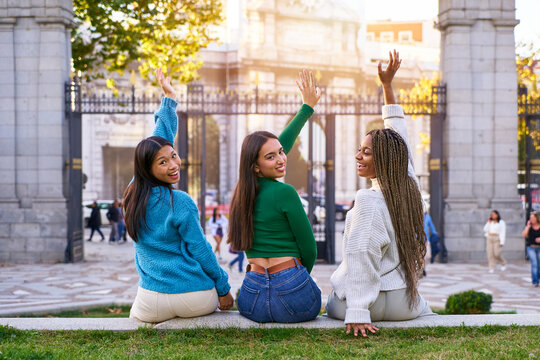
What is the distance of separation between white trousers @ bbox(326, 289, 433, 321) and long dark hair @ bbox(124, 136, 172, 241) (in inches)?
60.1

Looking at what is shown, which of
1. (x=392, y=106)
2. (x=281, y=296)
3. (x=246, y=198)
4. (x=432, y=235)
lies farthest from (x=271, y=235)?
(x=432, y=235)

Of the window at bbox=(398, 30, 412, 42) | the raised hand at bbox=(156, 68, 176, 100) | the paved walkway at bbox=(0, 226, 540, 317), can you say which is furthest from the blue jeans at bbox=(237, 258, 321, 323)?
the window at bbox=(398, 30, 412, 42)

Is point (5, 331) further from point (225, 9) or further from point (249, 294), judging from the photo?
point (225, 9)

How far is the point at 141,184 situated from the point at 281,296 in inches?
51.1

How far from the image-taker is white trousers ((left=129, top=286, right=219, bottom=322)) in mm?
4406

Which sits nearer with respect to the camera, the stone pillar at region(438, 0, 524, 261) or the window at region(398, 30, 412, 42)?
the stone pillar at region(438, 0, 524, 261)

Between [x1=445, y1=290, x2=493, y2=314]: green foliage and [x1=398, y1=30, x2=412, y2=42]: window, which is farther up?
[x1=398, y1=30, x2=412, y2=42]: window

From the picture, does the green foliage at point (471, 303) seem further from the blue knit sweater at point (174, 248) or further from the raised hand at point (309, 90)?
the blue knit sweater at point (174, 248)

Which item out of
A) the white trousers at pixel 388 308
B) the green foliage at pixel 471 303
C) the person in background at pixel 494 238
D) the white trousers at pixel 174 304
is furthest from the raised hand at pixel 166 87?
the person in background at pixel 494 238

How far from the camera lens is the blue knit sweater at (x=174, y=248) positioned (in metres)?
4.30

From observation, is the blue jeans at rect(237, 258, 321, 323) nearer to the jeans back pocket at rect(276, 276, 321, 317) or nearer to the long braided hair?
the jeans back pocket at rect(276, 276, 321, 317)

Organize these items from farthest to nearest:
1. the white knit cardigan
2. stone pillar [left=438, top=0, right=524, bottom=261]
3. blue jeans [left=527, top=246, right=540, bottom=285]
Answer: stone pillar [left=438, top=0, right=524, bottom=261] → blue jeans [left=527, top=246, right=540, bottom=285] → the white knit cardigan

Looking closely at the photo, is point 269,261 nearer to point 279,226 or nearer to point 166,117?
point 279,226

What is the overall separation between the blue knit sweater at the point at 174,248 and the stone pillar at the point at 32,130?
9.69m
